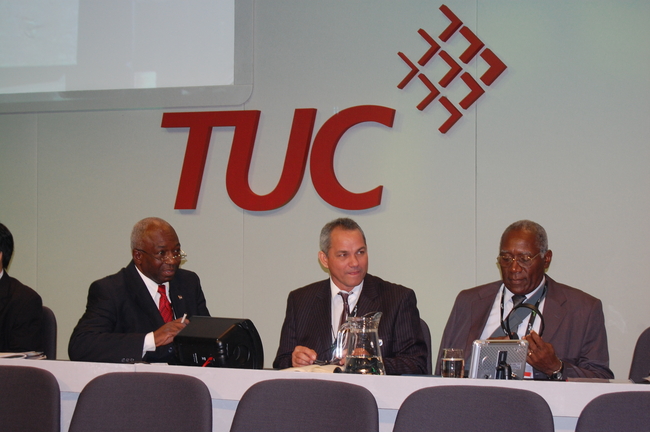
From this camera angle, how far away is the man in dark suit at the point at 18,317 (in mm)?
3779

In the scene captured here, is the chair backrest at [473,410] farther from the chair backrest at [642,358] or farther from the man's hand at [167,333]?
the chair backrest at [642,358]

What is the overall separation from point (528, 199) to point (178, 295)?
2382mm

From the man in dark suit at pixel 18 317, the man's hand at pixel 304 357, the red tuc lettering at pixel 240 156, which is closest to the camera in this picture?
the man's hand at pixel 304 357

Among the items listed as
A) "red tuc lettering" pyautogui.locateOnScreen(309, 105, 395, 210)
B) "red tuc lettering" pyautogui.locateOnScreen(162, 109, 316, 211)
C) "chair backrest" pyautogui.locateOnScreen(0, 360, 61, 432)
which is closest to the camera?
"chair backrest" pyautogui.locateOnScreen(0, 360, 61, 432)

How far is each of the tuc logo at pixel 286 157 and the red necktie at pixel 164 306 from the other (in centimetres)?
136

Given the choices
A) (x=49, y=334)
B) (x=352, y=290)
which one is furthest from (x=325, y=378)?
(x=49, y=334)

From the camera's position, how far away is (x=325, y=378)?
98.1 inches

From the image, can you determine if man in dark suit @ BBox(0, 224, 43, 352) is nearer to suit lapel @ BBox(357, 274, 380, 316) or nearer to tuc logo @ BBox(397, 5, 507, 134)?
suit lapel @ BBox(357, 274, 380, 316)

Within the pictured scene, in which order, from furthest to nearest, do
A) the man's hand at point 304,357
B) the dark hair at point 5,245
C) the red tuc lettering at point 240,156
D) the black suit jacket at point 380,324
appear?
the red tuc lettering at point 240,156 < the dark hair at point 5,245 < the black suit jacket at point 380,324 < the man's hand at point 304,357

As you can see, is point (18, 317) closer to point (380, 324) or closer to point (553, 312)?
point (380, 324)

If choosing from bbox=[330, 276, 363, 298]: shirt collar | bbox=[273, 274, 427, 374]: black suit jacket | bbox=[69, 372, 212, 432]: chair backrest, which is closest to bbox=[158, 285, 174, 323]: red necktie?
bbox=[273, 274, 427, 374]: black suit jacket

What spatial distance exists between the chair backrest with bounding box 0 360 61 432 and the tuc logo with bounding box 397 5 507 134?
121 inches

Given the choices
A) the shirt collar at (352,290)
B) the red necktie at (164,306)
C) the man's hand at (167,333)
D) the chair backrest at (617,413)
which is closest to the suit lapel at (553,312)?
the shirt collar at (352,290)

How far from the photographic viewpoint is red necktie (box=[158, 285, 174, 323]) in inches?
149
